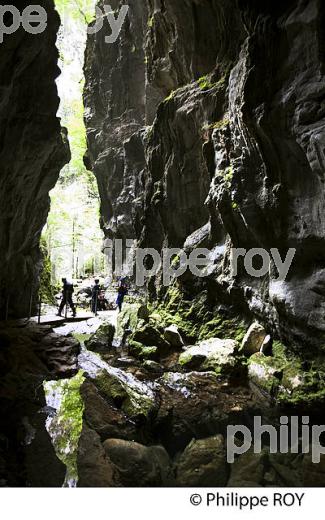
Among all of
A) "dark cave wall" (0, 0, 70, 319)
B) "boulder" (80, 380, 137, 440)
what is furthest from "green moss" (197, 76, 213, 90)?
"boulder" (80, 380, 137, 440)

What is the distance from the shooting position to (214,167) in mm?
14156

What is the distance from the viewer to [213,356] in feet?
36.1

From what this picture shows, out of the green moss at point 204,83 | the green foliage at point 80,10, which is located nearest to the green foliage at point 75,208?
the green foliage at point 80,10

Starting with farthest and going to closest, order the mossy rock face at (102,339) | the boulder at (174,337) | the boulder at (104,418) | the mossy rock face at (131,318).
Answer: the mossy rock face at (131,318)
the mossy rock face at (102,339)
the boulder at (174,337)
the boulder at (104,418)

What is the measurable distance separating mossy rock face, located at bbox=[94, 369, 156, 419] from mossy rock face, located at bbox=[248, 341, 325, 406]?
9.36 ft

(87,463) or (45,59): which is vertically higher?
(45,59)

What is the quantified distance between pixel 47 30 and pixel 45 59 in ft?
3.51

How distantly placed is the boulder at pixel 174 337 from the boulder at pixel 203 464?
6.08 metres

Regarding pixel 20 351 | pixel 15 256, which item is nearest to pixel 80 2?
pixel 15 256

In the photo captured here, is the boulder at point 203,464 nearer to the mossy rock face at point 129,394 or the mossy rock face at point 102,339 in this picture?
the mossy rock face at point 129,394

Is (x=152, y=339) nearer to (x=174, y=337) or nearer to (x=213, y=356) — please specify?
(x=174, y=337)

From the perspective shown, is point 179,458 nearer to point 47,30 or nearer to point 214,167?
point 214,167

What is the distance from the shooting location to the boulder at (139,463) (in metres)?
5.75

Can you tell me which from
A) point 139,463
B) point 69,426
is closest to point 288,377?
point 139,463
